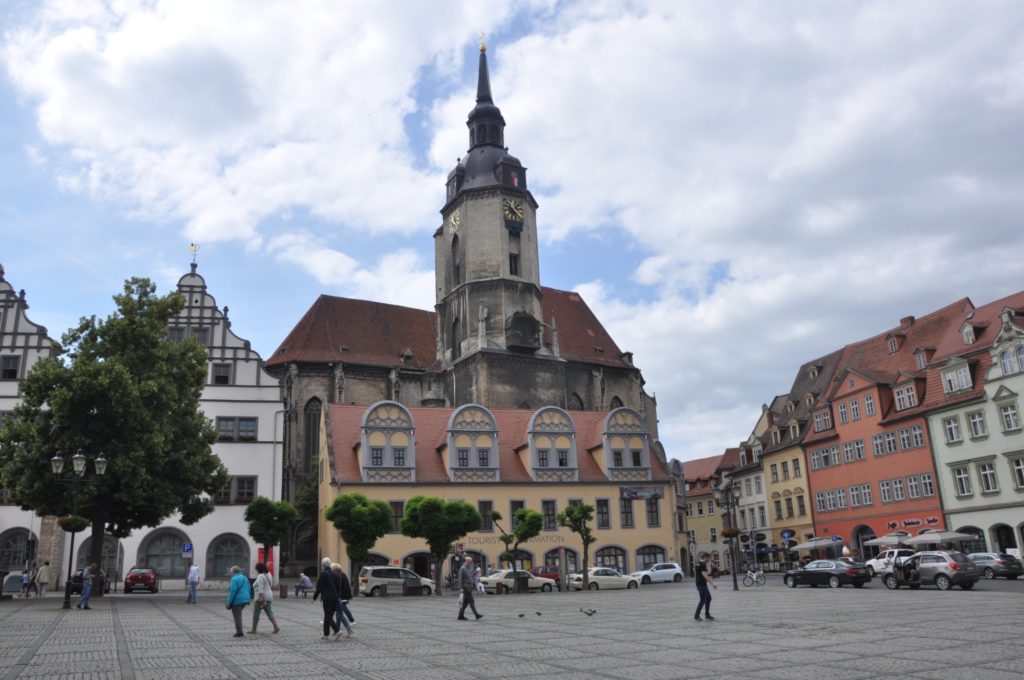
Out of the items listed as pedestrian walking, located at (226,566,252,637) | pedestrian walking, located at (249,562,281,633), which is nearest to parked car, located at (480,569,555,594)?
pedestrian walking, located at (249,562,281,633)

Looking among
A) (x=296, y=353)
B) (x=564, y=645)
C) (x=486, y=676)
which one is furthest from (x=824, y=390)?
(x=486, y=676)

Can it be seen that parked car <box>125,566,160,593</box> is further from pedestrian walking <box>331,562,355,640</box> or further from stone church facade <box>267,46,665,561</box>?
pedestrian walking <box>331,562,355,640</box>

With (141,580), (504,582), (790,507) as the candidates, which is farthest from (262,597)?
(790,507)

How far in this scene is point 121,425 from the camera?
31766mm

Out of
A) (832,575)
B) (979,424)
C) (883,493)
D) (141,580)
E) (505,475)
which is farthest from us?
(883,493)

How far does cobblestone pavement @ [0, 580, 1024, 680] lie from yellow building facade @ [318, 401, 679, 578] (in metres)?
18.7

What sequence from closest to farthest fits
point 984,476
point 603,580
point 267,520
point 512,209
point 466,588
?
1. point 466,588
2. point 267,520
3. point 603,580
4. point 984,476
5. point 512,209

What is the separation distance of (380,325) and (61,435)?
38.5m

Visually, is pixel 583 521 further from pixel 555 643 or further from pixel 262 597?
pixel 555 643

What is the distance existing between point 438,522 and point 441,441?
12404 millimetres

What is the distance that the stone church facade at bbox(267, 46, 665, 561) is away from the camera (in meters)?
61.4

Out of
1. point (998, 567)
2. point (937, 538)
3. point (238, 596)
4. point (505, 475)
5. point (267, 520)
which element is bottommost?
point (998, 567)

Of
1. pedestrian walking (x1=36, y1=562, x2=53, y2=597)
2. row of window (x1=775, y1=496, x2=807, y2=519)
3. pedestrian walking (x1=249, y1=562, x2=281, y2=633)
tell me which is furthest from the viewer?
row of window (x1=775, y1=496, x2=807, y2=519)

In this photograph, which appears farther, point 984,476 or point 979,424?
point 979,424
